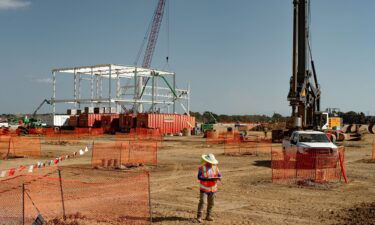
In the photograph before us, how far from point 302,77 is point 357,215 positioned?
76.9 feet

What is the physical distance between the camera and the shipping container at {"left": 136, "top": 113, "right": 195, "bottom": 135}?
60281 millimetres

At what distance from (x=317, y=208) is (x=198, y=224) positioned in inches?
145

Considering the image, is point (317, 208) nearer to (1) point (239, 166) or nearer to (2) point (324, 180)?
(2) point (324, 180)

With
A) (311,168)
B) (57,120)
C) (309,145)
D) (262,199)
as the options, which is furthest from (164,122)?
(262,199)

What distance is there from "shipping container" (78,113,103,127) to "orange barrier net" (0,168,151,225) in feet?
162

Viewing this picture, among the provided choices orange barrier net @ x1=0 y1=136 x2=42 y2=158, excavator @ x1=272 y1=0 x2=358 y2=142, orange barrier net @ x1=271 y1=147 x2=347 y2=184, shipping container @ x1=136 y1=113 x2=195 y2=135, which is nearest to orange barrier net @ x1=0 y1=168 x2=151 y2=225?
orange barrier net @ x1=271 y1=147 x2=347 y2=184

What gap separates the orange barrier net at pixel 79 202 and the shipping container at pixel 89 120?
49.5 meters

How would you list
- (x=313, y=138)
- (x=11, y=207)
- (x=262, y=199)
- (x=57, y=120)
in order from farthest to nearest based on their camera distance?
1. (x=57, y=120)
2. (x=313, y=138)
3. (x=262, y=199)
4. (x=11, y=207)

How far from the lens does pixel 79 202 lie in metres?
11.5

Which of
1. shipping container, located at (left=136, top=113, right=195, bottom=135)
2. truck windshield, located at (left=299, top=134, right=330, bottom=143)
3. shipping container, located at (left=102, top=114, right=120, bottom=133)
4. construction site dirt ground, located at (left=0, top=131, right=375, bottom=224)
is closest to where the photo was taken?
construction site dirt ground, located at (left=0, top=131, right=375, bottom=224)

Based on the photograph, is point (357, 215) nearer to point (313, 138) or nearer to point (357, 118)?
point (313, 138)

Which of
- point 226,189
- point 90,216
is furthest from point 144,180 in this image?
point 90,216

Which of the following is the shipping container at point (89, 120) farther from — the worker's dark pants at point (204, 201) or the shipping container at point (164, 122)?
the worker's dark pants at point (204, 201)

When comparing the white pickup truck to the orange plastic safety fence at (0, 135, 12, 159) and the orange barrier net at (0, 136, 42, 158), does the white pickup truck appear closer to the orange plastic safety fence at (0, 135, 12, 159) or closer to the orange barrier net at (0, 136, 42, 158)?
the orange barrier net at (0, 136, 42, 158)
